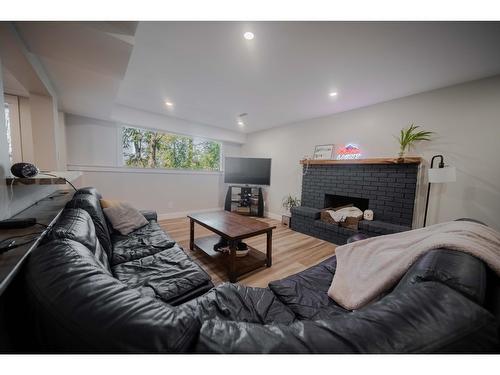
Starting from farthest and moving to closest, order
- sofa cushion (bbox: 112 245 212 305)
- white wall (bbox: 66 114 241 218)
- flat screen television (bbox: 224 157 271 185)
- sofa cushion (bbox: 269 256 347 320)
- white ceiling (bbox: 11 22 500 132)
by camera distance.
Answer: flat screen television (bbox: 224 157 271 185), white wall (bbox: 66 114 241 218), white ceiling (bbox: 11 22 500 132), sofa cushion (bbox: 112 245 212 305), sofa cushion (bbox: 269 256 347 320)

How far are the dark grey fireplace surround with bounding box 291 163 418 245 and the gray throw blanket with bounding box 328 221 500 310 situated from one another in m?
1.50

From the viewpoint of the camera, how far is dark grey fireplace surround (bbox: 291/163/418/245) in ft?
8.18

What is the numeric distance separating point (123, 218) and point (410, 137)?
3.64 meters

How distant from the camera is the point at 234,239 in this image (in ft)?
5.87

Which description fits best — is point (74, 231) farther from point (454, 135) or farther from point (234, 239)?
point (454, 135)

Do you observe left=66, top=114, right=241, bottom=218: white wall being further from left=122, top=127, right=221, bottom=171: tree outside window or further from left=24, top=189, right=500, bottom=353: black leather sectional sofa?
left=24, top=189, right=500, bottom=353: black leather sectional sofa

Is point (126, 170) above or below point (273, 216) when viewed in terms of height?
above

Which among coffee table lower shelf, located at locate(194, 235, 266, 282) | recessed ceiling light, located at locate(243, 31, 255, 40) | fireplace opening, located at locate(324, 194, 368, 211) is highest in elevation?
recessed ceiling light, located at locate(243, 31, 255, 40)

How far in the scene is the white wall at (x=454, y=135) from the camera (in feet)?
6.57

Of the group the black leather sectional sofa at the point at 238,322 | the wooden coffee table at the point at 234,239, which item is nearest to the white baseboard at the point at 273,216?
the wooden coffee table at the point at 234,239

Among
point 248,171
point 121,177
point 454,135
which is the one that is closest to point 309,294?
point 454,135

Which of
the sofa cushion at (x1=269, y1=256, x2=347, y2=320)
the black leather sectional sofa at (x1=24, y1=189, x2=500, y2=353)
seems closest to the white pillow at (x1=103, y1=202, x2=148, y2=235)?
the black leather sectional sofa at (x1=24, y1=189, x2=500, y2=353)

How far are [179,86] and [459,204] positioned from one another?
3.76m

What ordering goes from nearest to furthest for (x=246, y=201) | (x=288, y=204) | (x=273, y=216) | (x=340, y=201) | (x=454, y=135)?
(x=454, y=135) < (x=340, y=201) < (x=288, y=204) < (x=273, y=216) < (x=246, y=201)
